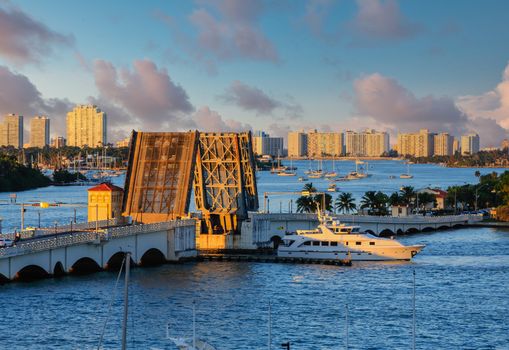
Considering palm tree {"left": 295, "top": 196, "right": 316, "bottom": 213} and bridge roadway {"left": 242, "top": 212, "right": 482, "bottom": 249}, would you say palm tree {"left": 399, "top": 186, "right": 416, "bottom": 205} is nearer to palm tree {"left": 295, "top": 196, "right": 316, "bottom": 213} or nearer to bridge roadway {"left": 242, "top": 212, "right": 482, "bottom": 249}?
bridge roadway {"left": 242, "top": 212, "right": 482, "bottom": 249}

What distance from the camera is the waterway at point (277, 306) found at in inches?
1812

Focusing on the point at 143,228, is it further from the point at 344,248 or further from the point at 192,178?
the point at 344,248

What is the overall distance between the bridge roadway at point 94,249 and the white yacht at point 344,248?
8.79 meters

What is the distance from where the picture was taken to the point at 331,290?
6241 cm

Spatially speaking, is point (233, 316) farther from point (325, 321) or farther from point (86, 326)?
point (86, 326)

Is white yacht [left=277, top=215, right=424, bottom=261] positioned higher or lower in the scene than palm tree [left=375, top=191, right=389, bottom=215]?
lower

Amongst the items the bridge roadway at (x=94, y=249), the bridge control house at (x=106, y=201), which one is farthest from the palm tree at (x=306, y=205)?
the bridge roadway at (x=94, y=249)

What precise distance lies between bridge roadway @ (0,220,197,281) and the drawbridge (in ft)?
11.3

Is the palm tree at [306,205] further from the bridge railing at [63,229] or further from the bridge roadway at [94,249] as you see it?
the bridge railing at [63,229]

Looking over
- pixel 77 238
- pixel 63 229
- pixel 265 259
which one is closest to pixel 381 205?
pixel 265 259

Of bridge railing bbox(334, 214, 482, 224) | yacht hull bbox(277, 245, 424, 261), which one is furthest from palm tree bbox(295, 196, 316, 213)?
yacht hull bbox(277, 245, 424, 261)

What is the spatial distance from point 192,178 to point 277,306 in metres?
23.7

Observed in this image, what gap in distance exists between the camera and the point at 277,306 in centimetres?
5619

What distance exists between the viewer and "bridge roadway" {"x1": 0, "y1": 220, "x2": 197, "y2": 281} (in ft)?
192
